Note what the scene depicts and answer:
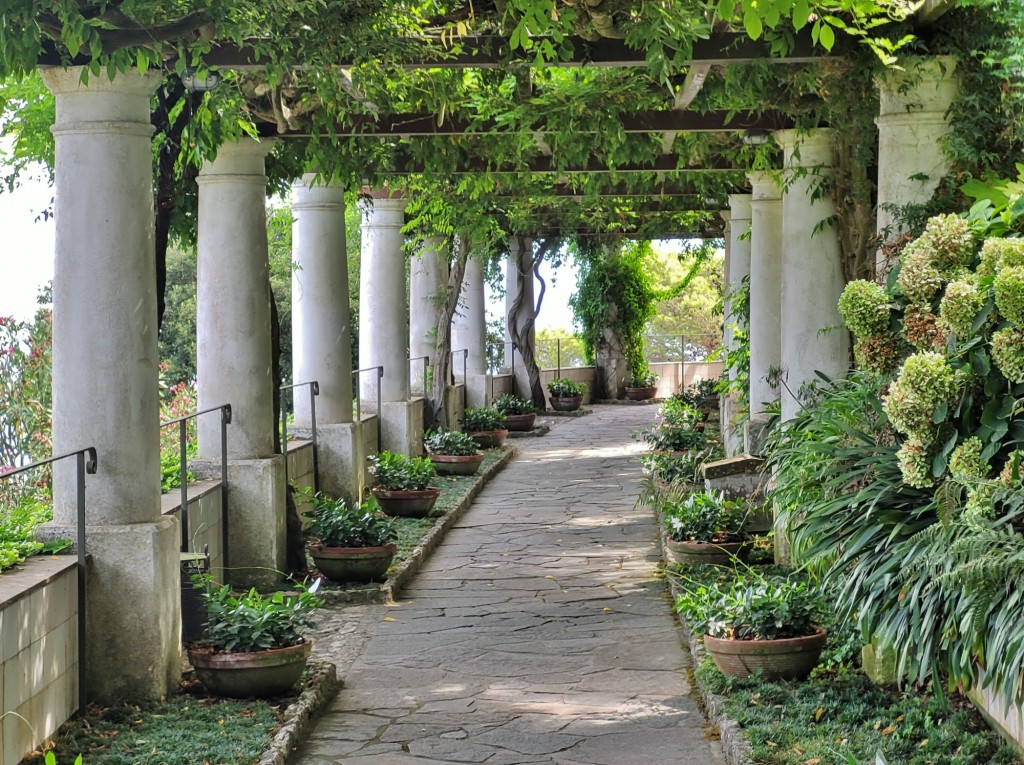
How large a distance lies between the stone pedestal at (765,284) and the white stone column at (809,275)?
238 cm

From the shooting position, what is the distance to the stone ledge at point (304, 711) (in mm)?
5567

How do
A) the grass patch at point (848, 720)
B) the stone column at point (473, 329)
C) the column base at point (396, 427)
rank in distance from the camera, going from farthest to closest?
the stone column at point (473, 329)
the column base at point (396, 427)
the grass patch at point (848, 720)

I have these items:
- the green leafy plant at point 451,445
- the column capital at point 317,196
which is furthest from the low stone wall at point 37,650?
the green leafy plant at point 451,445

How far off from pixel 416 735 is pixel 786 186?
16.6ft

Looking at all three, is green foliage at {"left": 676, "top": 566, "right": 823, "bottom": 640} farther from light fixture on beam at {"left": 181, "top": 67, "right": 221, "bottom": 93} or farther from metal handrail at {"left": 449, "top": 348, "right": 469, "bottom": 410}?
metal handrail at {"left": 449, "top": 348, "right": 469, "bottom": 410}

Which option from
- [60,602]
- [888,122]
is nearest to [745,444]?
[888,122]

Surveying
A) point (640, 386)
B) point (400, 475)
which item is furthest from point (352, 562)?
point (640, 386)

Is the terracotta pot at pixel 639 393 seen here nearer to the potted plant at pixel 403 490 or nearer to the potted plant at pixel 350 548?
the potted plant at pixel 403 490

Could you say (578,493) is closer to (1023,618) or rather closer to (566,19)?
(566,19)

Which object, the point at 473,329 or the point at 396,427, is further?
the point at 473,329

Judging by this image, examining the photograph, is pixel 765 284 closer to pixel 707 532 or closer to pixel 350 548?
pixel 707 532

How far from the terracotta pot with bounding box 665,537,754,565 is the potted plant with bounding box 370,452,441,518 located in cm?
339

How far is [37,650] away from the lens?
17.8 ft

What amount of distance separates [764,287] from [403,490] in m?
3.81
